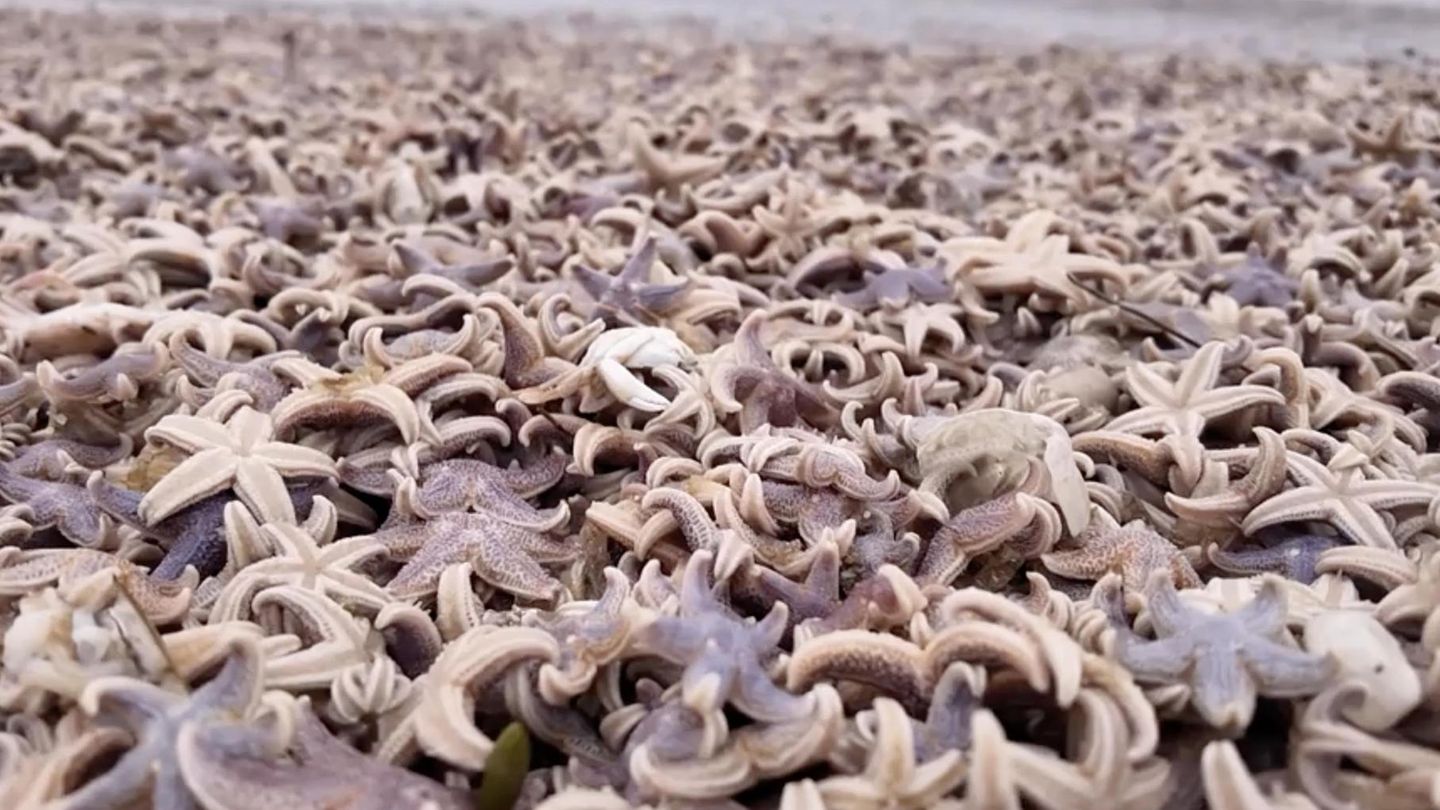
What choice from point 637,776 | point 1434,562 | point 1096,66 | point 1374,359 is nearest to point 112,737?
point 637,776

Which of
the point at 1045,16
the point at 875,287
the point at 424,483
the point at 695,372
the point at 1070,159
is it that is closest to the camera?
the point at 424,483

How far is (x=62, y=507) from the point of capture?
147 centimetres

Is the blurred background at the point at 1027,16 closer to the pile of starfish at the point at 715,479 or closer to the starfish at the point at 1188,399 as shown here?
the pile of starfish at the point at 715,479

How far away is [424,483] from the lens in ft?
4.88

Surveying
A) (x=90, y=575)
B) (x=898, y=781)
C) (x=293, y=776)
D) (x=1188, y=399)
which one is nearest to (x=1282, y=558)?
(x=1188, y=399)

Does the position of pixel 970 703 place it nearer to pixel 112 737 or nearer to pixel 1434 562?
pixel 1434 562

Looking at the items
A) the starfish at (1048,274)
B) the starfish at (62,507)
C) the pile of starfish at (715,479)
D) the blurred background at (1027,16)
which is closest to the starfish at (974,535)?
the pile of starfish at (715,479)

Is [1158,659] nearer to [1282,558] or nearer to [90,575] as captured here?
[1282,558]

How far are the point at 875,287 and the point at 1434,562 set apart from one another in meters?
1.05

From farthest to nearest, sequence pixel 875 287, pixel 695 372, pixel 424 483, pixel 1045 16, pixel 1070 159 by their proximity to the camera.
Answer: pixel 1045 16 → pixel 1070 159 → pixel 875 287 → pixel 695 372 → pixel 424 483

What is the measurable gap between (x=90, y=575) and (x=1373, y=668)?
1.19 m

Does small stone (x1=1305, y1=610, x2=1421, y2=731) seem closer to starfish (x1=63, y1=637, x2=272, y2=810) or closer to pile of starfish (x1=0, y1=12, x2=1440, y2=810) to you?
pile of starfish (x1=0, y1=12, x2=1440, y2=810)

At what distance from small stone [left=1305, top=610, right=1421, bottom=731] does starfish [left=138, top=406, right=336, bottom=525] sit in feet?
3.52

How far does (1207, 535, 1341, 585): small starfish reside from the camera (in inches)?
53.2
